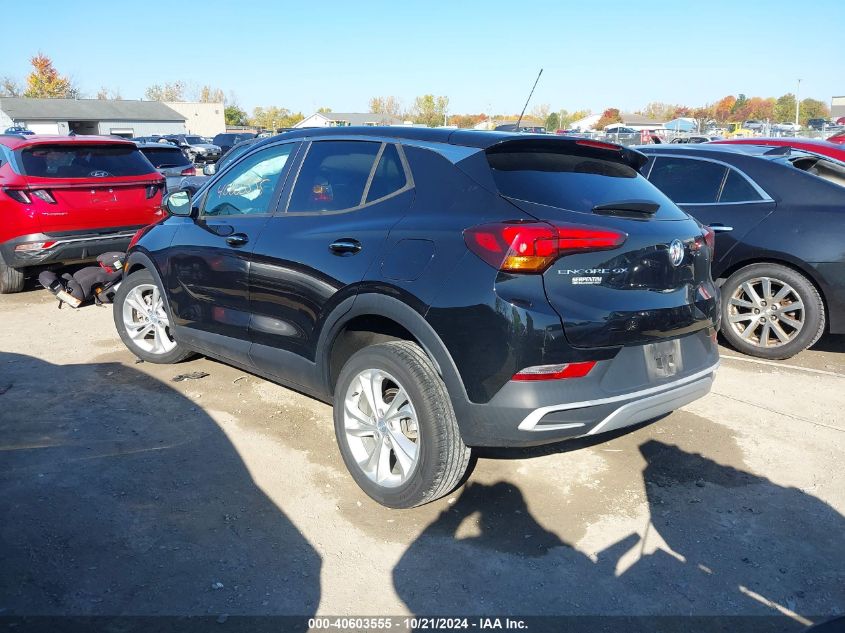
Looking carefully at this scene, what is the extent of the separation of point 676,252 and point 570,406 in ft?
3.15

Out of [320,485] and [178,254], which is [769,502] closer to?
[320,485]

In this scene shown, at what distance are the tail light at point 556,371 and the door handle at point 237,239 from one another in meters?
2.10

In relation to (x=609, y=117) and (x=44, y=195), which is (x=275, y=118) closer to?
(x=609, y=117)

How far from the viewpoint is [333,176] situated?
3.90m

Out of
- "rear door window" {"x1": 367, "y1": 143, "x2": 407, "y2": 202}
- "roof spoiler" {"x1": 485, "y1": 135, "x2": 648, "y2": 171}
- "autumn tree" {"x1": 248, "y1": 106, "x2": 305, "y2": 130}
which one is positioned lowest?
"autumn tree" {"x1": 248, "y1": 106, "x2": 305, "y2": 130}

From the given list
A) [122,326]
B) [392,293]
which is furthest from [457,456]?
[122,326]

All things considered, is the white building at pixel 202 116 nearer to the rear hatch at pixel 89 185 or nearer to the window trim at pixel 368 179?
the rear hatch at pixel 89 185

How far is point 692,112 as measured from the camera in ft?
339

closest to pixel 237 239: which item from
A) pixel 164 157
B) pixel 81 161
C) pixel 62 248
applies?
pixel 62 248

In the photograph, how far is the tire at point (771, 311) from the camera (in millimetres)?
5574

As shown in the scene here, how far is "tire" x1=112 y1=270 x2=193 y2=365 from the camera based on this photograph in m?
5.42

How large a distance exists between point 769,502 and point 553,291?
1.74 m

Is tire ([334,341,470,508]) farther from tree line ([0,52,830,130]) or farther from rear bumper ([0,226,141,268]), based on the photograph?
tree line ([0,52,830,130])

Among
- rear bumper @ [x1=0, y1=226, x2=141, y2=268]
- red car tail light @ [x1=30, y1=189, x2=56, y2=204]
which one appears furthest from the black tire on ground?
red car tail light @ [x1=30, y1=189, x2=56, y2=204]
